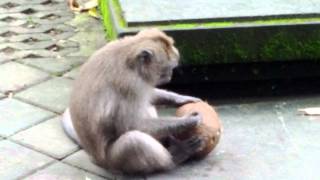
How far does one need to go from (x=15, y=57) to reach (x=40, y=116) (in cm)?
110

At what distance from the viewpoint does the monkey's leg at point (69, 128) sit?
16.8 ft

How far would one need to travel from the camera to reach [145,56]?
4512mm

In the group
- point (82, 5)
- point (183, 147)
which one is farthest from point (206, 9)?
point (82, 5)

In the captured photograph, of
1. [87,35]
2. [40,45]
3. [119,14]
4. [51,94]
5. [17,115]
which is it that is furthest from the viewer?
[87,35]

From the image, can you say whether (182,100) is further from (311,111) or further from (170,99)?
(311,111)

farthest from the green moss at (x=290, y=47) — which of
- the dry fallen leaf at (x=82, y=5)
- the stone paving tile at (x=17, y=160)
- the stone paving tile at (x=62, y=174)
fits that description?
the dry fallen leaf at (x=82, y=5)

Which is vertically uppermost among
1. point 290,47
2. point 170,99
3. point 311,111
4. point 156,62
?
point 156,62

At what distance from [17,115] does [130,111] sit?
1271 mm

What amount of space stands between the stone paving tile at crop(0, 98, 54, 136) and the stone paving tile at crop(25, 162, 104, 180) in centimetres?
57

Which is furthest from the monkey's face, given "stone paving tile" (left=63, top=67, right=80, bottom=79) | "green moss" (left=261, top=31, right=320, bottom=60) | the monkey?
"stone paving tile" (left=63, top=67, right=80, bottom=79)

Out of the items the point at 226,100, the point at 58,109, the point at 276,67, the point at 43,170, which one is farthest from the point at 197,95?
the point at 43,170

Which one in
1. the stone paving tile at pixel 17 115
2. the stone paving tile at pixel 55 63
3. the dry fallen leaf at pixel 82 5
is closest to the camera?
the stone paving tile at pixel 17 115

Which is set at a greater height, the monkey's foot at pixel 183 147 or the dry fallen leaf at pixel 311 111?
the monkey's foot at pixel 183 147

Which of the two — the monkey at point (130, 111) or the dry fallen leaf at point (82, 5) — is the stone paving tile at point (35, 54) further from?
the monkey at point (130, 111)
